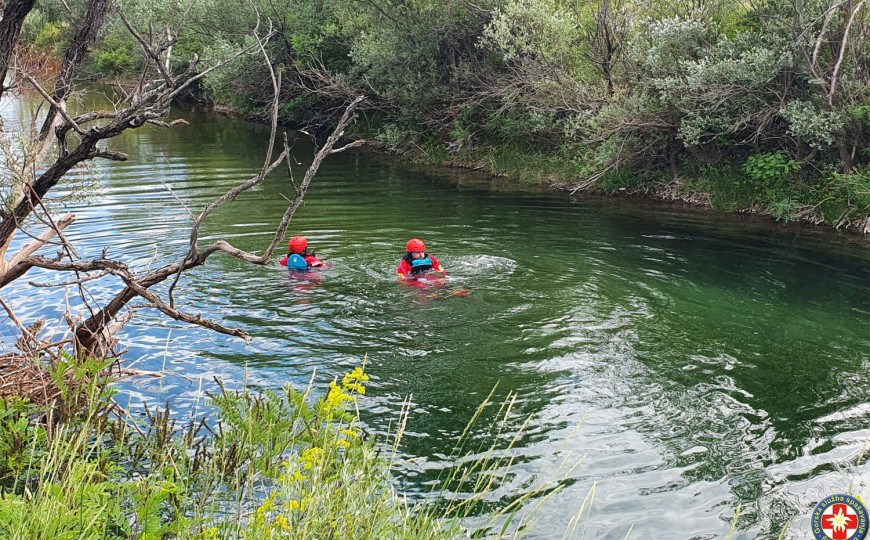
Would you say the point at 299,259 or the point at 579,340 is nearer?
the point at 579,340

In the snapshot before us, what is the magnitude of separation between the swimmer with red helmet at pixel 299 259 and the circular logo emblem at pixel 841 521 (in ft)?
30.6

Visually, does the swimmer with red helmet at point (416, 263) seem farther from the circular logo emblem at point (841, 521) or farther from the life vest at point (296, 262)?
the circular logo emblem at point (841, 521)

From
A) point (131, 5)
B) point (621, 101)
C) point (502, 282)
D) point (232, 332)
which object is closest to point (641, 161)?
point (621, 101)

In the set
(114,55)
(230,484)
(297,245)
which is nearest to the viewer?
(230,484)

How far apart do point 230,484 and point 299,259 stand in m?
7.46

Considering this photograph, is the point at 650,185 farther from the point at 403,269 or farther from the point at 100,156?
the point at 100,156

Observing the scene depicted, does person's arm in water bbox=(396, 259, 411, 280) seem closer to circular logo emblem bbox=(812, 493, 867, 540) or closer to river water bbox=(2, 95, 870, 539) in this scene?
river water bbox=(2, 95, 870, 539)

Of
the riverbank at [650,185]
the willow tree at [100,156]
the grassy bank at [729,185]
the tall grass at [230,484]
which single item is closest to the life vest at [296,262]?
the willow tree at [100,156]

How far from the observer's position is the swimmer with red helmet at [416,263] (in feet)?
40.9

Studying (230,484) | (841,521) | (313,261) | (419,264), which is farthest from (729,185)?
(230,484)

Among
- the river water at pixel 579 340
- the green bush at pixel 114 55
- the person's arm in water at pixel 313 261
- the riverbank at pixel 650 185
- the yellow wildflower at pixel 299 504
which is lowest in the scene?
the river water at pixel 579 340

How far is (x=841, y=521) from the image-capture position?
484 cm

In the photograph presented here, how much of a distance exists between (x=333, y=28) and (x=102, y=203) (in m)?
12.0

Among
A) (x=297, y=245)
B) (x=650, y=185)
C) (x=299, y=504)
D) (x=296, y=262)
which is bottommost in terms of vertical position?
(x=299, y=504)
